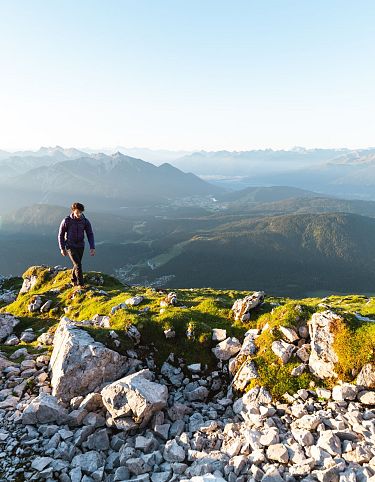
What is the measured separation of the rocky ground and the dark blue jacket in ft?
26.4

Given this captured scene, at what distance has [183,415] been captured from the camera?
1306cm

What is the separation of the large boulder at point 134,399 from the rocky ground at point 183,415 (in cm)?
4

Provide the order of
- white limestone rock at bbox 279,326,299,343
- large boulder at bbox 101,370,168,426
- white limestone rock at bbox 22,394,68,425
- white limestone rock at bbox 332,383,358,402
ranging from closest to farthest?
white limestone rock at bbox 332,383,358,402 → large boulder at bbox 101,370,168,426 → white limestone rock at bbox 22,394,68,425 → white limestone rock at bbox 279,326,299,343

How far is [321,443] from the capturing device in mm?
10375

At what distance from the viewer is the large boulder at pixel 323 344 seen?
43.2 ft

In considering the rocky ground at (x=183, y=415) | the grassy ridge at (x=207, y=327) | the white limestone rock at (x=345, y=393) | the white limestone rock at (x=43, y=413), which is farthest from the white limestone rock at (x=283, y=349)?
the white limestone rock at (x=43, y=413)

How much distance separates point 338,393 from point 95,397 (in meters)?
9.08

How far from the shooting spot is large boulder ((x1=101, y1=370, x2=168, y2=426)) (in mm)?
12291

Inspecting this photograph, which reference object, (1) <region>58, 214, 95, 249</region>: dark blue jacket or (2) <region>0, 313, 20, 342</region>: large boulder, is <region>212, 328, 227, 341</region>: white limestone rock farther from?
(2) <region>0, 313, 20, 342</region>: large boulder

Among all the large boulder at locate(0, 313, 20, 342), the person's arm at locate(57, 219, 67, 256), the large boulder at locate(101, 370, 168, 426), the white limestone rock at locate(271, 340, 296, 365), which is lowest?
the large boulder at locate(0, 313, 20, 342)

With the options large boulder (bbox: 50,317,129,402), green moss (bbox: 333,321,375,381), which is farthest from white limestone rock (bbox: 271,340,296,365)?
large boulder (bbox: 50,317,129,402)

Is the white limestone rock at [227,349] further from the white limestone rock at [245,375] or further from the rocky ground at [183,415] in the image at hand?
the white limestone rock at [245,375]

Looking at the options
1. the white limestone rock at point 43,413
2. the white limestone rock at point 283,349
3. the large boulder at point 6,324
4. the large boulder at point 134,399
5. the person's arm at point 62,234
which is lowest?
the large boulder at point 6,324

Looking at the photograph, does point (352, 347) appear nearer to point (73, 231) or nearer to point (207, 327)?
point (207, 327)
